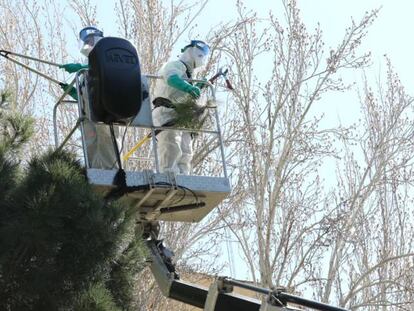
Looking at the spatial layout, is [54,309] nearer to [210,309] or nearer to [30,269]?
[30,269]

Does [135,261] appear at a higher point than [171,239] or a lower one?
lower

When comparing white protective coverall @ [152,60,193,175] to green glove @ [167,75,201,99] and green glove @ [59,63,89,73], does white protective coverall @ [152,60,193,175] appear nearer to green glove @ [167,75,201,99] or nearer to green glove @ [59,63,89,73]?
green glove @ [167,75,201,99]

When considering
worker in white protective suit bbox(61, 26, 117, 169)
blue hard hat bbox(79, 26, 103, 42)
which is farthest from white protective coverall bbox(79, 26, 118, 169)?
blue hard hat bbox(79, 26, 103, 42)

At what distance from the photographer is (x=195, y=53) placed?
9539mm

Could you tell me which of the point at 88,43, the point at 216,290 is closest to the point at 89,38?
the point at 88,43

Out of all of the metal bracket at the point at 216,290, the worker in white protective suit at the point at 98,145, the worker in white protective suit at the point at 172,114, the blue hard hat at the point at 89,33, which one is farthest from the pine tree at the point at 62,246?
the blue hard hat at the point at 89,33

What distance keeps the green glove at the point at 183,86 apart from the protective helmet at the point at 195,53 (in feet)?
1.58

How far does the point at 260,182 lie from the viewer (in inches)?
723

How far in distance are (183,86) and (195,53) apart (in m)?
0.63

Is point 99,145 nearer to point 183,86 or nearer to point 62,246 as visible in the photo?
point 183,86

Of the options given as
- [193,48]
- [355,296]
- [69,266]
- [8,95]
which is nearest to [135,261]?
[69,266]

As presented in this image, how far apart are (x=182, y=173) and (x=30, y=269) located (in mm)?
3061

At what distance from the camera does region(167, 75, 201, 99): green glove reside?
8977 mm

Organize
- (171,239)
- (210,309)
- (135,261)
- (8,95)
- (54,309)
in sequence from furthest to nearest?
(171,239) < (8,95) < (210,309) < (135,261) < (54,309)
